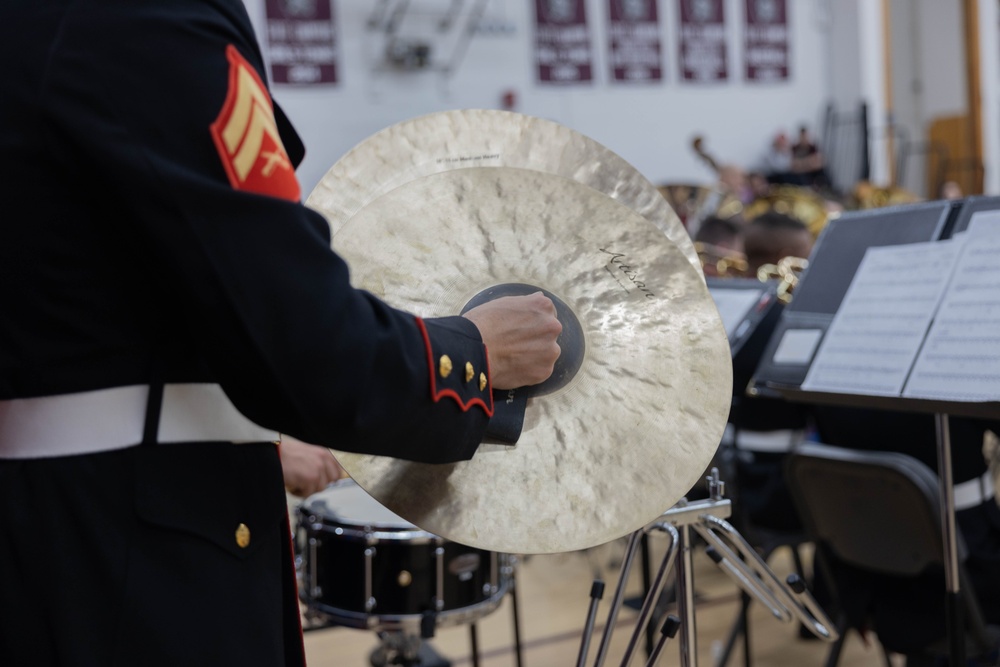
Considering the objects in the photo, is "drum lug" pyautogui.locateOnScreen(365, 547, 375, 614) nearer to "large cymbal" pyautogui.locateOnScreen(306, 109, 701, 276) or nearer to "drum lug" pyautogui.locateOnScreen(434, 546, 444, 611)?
"drum lug" pyautogui.locateOnScreen(434, 546, 444, 611)

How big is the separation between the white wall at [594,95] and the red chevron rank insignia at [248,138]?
7.83 meters

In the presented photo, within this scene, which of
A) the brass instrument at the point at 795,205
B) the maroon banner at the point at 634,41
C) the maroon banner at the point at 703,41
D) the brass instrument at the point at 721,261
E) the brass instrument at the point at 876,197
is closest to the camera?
the brass instrument at the point at 721,261

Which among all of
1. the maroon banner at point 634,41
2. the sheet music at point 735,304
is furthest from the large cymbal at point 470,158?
the maroon banner at point 634,41

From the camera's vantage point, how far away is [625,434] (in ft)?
3.49

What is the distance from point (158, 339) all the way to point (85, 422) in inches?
3.7

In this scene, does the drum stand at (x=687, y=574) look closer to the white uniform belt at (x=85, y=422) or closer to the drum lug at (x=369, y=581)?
the drum lug at (x=369, y=581)

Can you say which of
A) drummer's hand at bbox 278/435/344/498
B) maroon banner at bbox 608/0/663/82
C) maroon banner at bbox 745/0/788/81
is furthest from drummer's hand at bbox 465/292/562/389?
maroon banner at bbox 745/0/788/81

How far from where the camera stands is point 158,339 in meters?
0.88

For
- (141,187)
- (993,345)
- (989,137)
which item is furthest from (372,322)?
(989,137)

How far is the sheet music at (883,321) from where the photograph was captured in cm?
173

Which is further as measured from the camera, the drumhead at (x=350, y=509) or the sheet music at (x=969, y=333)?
the drumhead at (x=350, y=509)

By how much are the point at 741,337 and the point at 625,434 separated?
1.56 meters

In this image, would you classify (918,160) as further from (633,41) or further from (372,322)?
(372,322)

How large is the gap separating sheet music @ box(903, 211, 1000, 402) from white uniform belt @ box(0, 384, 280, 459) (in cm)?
124
